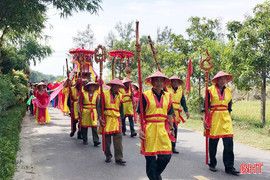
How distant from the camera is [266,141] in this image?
837 cm

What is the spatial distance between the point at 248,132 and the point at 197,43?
21.9 ft

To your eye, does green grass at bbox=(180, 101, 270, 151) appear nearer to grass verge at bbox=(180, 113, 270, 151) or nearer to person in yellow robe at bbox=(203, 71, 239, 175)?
grass verge at bbox=(180, 113, 270, 151)

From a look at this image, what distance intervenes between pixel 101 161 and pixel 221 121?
111 inches

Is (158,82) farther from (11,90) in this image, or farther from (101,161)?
(11,90)

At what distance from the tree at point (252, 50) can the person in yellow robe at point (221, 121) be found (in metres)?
5.11

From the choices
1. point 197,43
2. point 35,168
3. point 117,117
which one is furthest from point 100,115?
point 197,43

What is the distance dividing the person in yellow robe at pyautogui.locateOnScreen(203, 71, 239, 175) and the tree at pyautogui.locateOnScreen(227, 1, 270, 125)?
5.11 meters

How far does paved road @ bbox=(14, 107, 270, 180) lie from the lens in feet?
17.8

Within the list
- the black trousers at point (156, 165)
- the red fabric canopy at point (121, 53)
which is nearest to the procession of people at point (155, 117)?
the black trousers at point (156, 165)

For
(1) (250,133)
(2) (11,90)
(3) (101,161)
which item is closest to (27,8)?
(2) (11,90)

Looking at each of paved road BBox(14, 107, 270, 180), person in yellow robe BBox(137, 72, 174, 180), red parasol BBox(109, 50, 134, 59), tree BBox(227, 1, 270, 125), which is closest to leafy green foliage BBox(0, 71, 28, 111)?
paved road BBox(14, 107, 270, 180)

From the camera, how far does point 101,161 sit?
21.4 ft

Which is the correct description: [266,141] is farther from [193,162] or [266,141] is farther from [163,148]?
[163,148]

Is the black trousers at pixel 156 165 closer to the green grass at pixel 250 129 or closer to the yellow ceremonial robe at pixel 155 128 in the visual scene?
the yellow ceremonial robe at pixel 155 128
